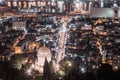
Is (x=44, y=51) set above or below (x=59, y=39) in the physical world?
above

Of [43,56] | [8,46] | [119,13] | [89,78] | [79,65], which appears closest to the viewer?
[89,78]

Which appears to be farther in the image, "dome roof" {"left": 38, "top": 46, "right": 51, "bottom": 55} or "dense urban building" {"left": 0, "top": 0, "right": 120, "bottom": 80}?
"dome roof" {"left": 38, "top": 46, "right": 51, "bottom": 55}

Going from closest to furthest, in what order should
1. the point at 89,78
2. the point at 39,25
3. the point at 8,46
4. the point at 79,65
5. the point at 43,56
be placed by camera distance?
the point at 89,78 < the point at 79,65 < the point at 43,56 < the point at 8,46 < the point at 39,25

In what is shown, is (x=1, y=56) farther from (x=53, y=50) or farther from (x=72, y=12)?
(x=72, y=12)

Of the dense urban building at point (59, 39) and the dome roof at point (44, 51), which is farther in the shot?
the dome roof at point (44, 51)

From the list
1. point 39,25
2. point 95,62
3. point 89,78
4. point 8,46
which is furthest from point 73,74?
point 39,25

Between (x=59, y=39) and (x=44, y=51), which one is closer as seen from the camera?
(x=44, y=51)

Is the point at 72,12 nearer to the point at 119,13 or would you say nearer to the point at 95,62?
the point at 119,13

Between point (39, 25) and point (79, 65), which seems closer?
point (79, 65)
